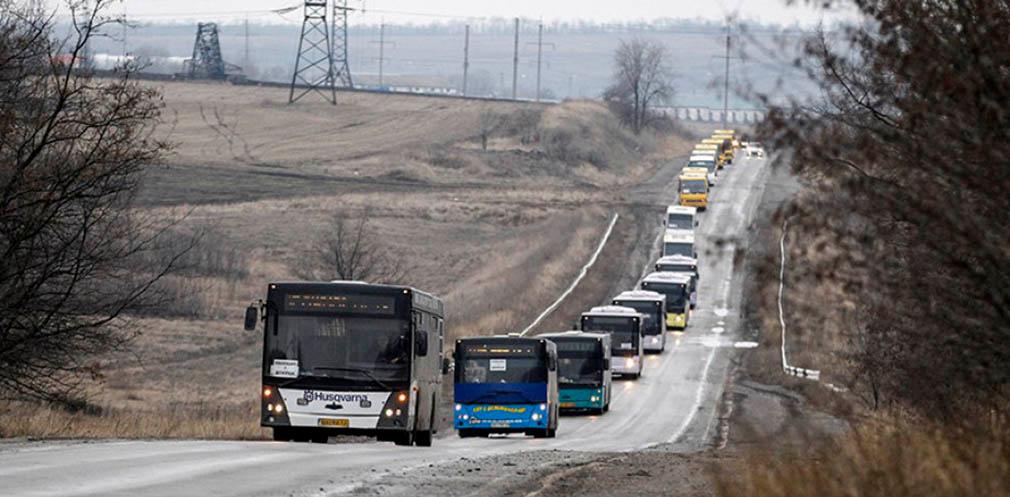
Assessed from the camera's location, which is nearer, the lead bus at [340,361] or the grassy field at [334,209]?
the lead bus at [340,361]

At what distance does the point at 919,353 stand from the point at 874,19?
9.53 ft

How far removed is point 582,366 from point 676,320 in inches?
1027

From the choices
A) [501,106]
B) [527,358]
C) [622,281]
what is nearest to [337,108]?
[501,106]

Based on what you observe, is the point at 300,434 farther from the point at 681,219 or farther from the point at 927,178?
the point at 681,219

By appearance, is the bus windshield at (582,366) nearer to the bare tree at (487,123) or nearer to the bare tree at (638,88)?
the bare tree at (487,123)

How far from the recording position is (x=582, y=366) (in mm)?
50438

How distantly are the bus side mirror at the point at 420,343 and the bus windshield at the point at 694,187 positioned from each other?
8247 cm

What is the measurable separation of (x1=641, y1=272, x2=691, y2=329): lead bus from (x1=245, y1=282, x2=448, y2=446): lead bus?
4622 centimetres

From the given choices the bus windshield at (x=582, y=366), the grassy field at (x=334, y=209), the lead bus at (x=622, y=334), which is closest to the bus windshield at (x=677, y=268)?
the grassy field at (x=334, y=209)

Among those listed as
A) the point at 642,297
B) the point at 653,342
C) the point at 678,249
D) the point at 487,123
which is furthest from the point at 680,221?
the point at 487,123

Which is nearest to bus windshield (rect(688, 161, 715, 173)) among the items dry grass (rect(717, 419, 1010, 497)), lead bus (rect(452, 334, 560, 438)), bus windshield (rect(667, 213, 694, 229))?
bus windshield (rect(667, 213, 694, 229))

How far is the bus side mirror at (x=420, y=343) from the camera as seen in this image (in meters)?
28.5

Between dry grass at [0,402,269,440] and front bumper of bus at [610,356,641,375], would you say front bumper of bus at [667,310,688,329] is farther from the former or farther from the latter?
dry grass at [0,402,269,440]

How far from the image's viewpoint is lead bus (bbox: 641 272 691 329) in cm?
7481
